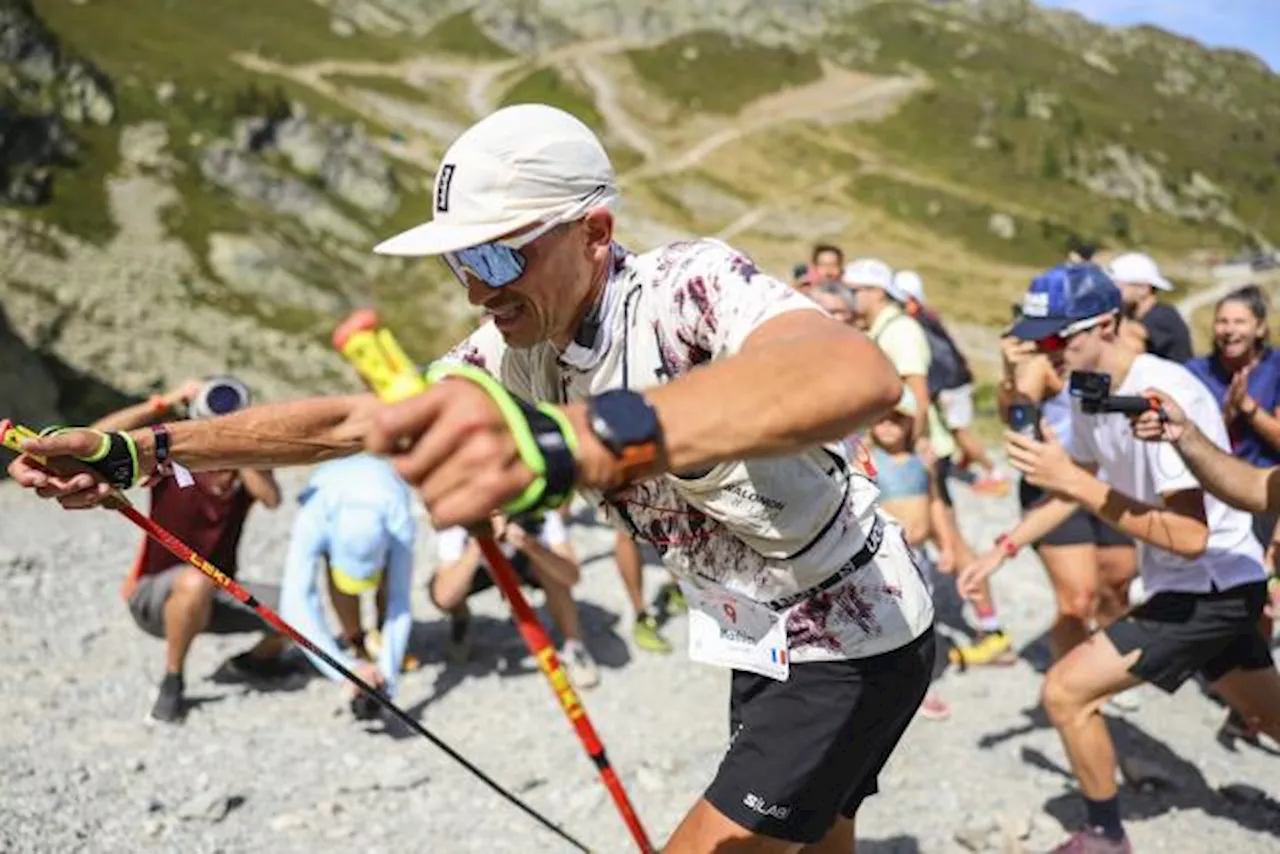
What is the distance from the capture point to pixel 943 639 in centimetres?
916

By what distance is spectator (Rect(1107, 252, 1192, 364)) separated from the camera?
9406 mm

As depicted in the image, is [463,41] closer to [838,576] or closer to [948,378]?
[948,378]

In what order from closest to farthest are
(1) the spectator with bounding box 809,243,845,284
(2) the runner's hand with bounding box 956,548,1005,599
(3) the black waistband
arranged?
1. (3) the black waistband
2. (2) the runner's hand with bounding box 956,548,1005,599
3. (1) the spectator with bounding box 809,243,845,284

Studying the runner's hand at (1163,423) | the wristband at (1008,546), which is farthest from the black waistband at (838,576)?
the wristband at (1008,546)

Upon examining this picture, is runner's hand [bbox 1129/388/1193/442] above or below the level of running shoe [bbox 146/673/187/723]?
above

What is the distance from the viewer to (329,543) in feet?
25.2

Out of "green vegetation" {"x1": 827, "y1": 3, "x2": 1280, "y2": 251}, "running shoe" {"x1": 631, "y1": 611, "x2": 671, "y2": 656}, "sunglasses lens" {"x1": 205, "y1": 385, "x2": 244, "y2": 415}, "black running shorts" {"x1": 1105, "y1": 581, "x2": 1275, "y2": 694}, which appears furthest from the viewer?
"green vegetation" {"x1": 827, "y1": 3, "x2": 1280, "y2": 251}

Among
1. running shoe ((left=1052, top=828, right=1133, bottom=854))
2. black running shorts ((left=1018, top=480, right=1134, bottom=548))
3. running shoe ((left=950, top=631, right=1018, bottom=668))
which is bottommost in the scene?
running shoe ((left=950, top=631, right=1018, bottom=668))

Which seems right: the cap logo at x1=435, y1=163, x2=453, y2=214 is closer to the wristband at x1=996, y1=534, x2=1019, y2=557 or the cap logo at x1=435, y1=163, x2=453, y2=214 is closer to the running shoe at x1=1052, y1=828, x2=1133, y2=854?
the wristband at x1=996, y1=534, x2=1019, y2=557

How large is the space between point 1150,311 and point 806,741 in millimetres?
7779

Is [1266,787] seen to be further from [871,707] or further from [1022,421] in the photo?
[871,707]

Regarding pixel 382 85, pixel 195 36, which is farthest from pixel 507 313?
pixel 195 36

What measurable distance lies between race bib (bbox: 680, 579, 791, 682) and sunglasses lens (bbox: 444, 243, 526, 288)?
4.53 feet

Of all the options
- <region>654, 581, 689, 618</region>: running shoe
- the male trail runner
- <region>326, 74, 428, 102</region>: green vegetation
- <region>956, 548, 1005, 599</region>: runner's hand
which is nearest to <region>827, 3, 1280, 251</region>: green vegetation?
<region>326, 74, 428, 102</region>: green vegetation
